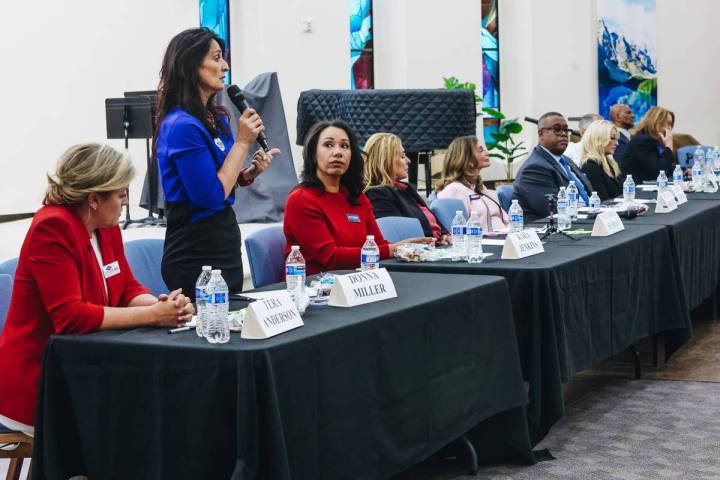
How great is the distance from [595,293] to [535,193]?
74.0 inches

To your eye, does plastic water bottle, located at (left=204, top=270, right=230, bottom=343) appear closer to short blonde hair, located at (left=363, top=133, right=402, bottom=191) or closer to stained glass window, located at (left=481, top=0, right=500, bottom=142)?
short blonde hair, located at (left=363, top=133, right=402, bottom=191)

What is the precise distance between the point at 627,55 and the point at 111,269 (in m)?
12.7

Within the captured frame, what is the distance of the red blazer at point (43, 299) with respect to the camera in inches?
97.8

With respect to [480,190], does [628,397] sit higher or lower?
lower

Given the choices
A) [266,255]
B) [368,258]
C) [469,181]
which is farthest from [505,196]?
[368,258]

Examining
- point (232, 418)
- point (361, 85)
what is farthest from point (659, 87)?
point (232, 418)

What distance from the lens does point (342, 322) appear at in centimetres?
261

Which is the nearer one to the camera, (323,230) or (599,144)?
(323,230)

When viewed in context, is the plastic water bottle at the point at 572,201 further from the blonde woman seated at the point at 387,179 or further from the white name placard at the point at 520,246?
the white name placard at the point at 520,246

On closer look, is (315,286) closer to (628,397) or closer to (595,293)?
(595,293)

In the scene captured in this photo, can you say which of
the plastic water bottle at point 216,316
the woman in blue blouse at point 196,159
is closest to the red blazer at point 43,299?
the plastic water bottle at point 216,316

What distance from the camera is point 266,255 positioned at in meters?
3.81

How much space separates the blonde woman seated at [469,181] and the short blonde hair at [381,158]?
756 millimetres

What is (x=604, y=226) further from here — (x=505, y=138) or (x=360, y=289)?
(x=505, y=138)
